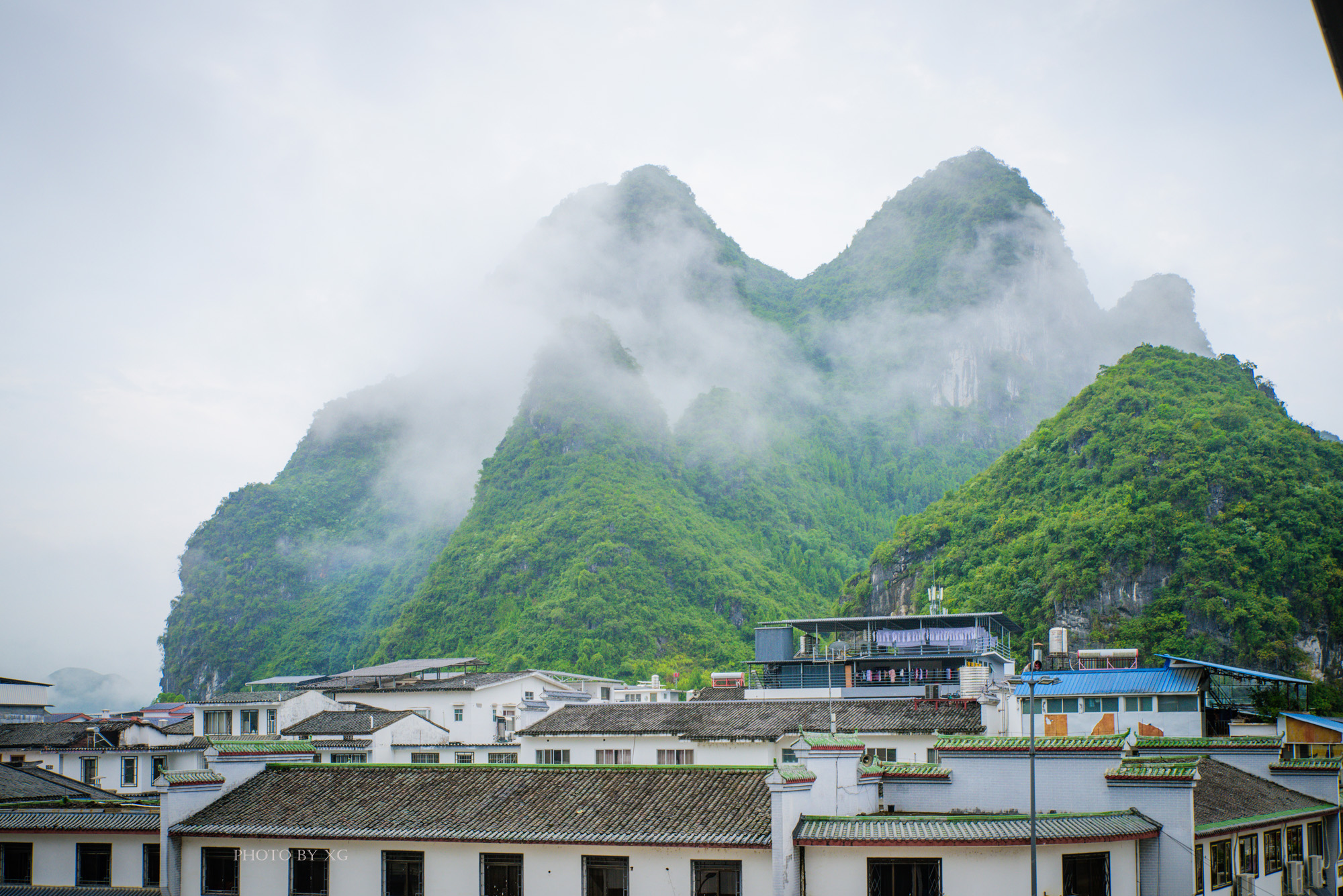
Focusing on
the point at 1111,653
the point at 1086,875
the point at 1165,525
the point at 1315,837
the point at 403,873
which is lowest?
the point at 1315,837

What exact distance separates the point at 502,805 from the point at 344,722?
2767 cm

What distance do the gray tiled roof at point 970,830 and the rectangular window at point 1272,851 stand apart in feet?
19.0

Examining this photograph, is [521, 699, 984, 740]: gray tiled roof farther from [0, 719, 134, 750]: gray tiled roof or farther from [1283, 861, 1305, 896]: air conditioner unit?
[0, 719, 134, 750]: gray tiled roof

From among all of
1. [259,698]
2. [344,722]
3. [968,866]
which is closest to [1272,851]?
[968,866]

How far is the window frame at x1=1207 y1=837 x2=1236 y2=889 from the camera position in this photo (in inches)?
744

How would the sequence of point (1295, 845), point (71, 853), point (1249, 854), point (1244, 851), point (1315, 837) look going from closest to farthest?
point (1244, 851)
point (1249, 854)
point (71, 853)
point (1295, 845)
point (1315, 837)

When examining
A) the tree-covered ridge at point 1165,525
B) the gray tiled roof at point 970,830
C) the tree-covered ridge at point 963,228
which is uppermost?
the tree-covered ridge at point 963,228

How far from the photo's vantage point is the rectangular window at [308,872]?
1994cm

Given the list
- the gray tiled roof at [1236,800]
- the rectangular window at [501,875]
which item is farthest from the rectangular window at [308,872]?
the gray tiled roof at [1236,800]

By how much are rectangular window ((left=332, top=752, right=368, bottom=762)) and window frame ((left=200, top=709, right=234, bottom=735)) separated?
33.5 feet

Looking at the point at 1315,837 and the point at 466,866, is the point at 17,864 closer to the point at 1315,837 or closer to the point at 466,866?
the point at 466,866

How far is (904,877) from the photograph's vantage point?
56.0ft

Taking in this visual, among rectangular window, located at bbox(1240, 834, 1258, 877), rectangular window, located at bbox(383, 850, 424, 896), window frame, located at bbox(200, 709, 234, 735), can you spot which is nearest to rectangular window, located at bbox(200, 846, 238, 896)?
rectangular window, located at bbox(383, 850, 424, 896)

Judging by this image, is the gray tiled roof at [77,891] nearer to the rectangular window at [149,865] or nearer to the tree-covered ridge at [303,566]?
the rectangular window at [149,865]
